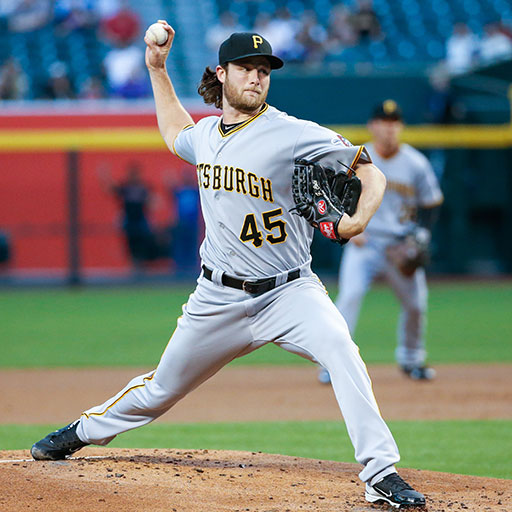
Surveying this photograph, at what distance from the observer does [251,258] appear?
403 centimetres

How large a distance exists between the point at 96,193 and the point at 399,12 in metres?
7.24

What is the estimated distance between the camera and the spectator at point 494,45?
1727 centimetres

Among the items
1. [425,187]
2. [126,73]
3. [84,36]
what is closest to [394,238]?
[425,187]

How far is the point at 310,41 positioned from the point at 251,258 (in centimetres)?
1424

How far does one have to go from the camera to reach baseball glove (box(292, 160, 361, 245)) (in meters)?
3.69

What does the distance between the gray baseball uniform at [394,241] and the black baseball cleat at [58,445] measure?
137 inches

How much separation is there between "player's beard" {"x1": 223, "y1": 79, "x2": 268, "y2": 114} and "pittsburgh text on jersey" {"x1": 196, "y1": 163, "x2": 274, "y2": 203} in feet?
0.88

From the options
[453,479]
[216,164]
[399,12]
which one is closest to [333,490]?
[453,479]

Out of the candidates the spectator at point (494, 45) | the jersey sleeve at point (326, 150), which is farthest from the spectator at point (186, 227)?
the jersey sleeve at point (326, 150)

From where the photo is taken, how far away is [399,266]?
7.48 m

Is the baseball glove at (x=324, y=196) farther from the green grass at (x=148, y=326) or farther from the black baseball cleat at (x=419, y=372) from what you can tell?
the green grass at (x=148, y=326)

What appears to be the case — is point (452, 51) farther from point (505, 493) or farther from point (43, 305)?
point (505, 493)

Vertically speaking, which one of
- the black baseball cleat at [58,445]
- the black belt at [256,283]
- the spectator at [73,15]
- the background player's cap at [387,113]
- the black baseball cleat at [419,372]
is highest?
the spectator at [73,15]

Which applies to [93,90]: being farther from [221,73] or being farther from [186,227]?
[221,73]
